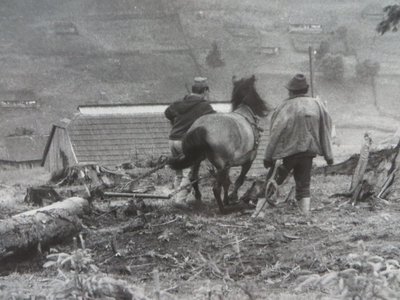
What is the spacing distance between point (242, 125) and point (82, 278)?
6.45m

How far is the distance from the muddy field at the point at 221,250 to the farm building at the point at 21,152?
34.4 m

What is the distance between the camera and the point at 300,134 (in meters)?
9.05

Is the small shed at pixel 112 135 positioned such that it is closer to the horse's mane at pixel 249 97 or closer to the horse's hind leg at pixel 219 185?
the horse's mane at pixel 249 97

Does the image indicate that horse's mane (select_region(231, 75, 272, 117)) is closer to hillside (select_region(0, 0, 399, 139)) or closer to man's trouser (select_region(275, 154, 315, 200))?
man's trouser (select_region(275, 154, 315, 200))

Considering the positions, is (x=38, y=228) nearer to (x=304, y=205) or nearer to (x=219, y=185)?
(x=219, y=185)

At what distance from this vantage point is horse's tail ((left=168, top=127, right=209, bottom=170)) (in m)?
9.65

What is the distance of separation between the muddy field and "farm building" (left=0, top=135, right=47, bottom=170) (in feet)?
113

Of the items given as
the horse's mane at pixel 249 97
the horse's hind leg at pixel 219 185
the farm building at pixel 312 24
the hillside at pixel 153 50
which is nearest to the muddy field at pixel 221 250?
the horse's hind leg at pixel 219 185

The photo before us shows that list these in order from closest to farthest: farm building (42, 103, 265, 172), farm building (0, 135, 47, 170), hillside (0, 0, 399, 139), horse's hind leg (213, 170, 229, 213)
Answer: horse's hind leg (213, 170, 229, 213)
farm building (42, 103, 265, 172)
farm building (0, 135, 47, 170)
hillside (0, 0, 399, 139)

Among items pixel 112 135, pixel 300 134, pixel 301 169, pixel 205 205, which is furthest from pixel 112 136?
pixel 300 134

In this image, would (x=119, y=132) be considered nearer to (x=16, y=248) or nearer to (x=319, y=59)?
(x=16, y=248)

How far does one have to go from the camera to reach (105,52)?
76688 mm

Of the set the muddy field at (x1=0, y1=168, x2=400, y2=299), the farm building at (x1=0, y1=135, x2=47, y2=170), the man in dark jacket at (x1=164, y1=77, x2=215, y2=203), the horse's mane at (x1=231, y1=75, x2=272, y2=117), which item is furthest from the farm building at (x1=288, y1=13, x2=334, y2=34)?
the muddy field at (x1=0, y1=168, x2=400, y2=299)

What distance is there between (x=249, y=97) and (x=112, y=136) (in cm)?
1496
